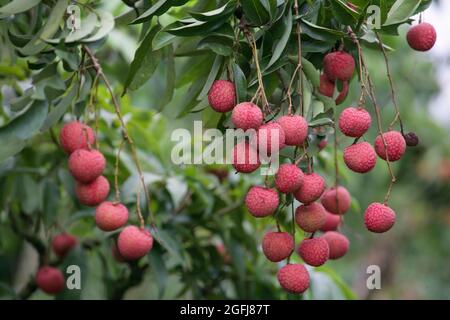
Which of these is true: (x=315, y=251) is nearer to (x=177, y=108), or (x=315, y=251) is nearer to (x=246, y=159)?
(x=246, y=159)

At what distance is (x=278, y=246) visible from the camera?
3.18 feet

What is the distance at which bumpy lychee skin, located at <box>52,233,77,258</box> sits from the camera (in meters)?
1.50

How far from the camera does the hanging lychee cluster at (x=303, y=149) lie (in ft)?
2.93

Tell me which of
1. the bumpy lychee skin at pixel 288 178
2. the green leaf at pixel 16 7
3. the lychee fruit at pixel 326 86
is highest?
the green leaf at pixel 16 7

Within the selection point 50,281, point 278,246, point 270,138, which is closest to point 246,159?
point 270,138

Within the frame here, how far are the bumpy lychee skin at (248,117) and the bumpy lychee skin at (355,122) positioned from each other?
0.12 m

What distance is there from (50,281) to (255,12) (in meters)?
0.75

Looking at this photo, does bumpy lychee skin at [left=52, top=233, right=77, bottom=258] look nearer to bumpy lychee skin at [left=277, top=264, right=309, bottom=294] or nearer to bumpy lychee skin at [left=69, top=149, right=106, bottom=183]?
bumpy lychee skin at [left=69, top=149, right=106, bottom=183]

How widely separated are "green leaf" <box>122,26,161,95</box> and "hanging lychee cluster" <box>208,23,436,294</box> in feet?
0.51

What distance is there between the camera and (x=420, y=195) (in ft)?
14.4

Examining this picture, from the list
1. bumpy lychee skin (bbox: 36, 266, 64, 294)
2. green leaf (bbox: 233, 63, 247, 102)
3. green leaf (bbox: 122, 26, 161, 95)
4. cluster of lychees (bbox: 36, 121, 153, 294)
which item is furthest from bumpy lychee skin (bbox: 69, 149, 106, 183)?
bumpy lychee skin (bbox: 36, 266, 64, 294)

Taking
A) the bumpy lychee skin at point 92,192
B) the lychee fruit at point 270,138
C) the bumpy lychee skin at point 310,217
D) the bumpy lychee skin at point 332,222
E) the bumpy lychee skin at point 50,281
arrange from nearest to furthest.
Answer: the lychee fruit at point 270,138
the bumpy lychee skin at point 310,217
the bumpy lychee skin at point 92,192
the bumpy lychee skin at point 332,222
the bumpy lychee skin at point 50,281

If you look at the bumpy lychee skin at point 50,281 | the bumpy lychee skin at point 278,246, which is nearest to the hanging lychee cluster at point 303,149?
the bumpy lychee skin at point 278,246

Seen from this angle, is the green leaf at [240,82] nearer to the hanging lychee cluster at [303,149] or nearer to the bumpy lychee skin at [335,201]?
the hanging lychee cluster at [303,149]
